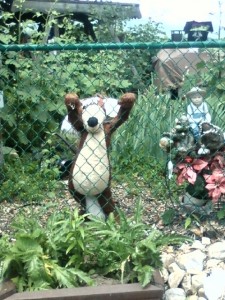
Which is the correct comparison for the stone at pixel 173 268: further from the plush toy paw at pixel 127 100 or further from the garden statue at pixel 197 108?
the garden statue at pixel 197 108

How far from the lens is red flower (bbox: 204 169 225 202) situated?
12.0 feet

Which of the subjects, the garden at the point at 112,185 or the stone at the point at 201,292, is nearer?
the garden at the point at 112,185

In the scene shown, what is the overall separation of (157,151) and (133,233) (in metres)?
2.06

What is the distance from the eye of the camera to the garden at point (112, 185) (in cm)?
300

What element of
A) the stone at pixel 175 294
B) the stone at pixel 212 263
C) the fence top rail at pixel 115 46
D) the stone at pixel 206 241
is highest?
the fence top rail at pixel 115 46

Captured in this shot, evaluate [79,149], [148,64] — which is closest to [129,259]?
[79,149]

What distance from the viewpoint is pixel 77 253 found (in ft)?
10.0

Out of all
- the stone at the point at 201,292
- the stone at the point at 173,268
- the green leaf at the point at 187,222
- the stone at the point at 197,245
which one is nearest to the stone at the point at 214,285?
the stone at the point at 201,292

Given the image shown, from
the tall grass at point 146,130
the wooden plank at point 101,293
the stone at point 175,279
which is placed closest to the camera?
the wooden plank at point 101,293

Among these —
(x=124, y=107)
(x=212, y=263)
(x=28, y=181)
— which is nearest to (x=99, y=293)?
(x=212, y=263)

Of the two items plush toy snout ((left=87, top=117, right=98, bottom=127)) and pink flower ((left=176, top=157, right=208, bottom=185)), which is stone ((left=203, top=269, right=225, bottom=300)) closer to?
pink flower ((left=176, top=157, right=208, bottom=185))

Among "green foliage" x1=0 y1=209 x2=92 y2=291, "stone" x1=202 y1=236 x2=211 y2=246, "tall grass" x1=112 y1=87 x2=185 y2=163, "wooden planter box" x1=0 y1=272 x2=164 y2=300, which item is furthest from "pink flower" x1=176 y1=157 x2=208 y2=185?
"tall grass" x1=112 y1=87 x2=185 y2=163

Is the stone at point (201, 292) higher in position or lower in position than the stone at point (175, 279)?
lower

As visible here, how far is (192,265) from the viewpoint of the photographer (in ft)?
10.8
